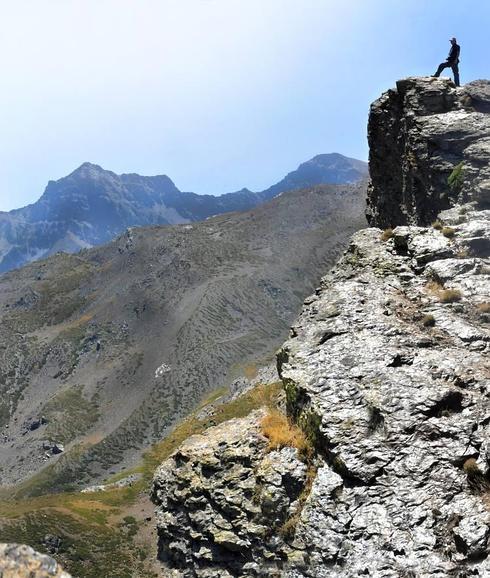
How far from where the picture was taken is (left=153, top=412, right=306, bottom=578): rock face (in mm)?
13477

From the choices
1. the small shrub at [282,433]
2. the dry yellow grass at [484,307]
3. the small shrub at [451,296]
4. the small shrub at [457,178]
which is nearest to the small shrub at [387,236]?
the small shrub at [457,178]

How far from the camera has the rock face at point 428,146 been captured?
84.6ft

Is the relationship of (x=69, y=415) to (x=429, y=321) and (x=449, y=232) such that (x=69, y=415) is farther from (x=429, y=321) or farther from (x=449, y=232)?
(x=429, y=321)

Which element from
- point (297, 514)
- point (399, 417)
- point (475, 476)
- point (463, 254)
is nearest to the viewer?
point (475, 476)

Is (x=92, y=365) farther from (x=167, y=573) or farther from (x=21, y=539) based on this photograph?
(x=167, y=573)

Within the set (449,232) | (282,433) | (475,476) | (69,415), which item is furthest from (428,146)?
(69,415)

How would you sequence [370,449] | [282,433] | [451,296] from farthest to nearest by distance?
[451,296]
[282,433]
[370,449]

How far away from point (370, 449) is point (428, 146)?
842 inches

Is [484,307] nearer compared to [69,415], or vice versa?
[484,307]

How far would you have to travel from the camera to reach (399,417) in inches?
516

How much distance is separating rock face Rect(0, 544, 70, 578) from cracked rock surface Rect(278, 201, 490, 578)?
730 centimetres

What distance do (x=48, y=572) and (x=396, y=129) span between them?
3439cm

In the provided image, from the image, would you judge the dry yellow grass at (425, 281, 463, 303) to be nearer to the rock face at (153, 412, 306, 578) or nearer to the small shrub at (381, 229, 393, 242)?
the small shrub at (381, 229, 393, 242)

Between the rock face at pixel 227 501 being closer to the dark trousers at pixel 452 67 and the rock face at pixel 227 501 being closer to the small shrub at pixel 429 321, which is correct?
the small shrub at pixel 429 321
